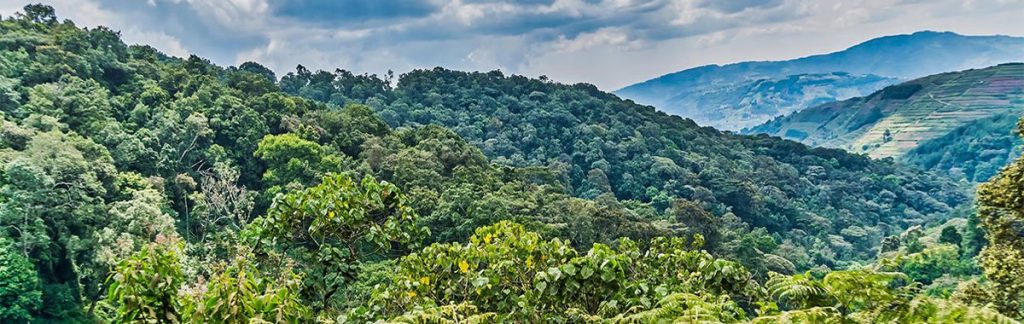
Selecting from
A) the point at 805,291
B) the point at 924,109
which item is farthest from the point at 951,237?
the point at 924,109

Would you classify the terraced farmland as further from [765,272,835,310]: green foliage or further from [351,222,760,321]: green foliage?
[765,272,835,310]: green foliage

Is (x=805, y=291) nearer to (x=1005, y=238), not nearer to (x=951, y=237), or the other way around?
(x=1005, y=238)

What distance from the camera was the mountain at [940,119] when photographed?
79688mm

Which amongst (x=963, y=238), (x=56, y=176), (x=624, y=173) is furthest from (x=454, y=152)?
(x=963, y=238)

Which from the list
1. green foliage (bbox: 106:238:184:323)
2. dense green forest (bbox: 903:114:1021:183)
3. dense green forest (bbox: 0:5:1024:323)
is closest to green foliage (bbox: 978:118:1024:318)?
dense green forest (bbox: 0:5:1024:323)

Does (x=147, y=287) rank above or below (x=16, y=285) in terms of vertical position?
above

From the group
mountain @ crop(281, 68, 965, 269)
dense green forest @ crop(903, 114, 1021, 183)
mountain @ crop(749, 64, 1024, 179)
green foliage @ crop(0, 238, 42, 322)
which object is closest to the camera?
green foliage @ crop(0, 238, 42, 322)

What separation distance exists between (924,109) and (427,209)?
10704 cm

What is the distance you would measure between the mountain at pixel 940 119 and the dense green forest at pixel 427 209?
53.0 ft

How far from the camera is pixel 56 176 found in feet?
57.5

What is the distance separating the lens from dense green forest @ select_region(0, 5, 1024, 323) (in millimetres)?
3117

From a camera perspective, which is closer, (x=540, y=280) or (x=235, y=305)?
(x=235, y=305)

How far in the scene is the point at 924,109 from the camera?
334 ft

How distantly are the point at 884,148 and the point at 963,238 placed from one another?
73.7 meters
